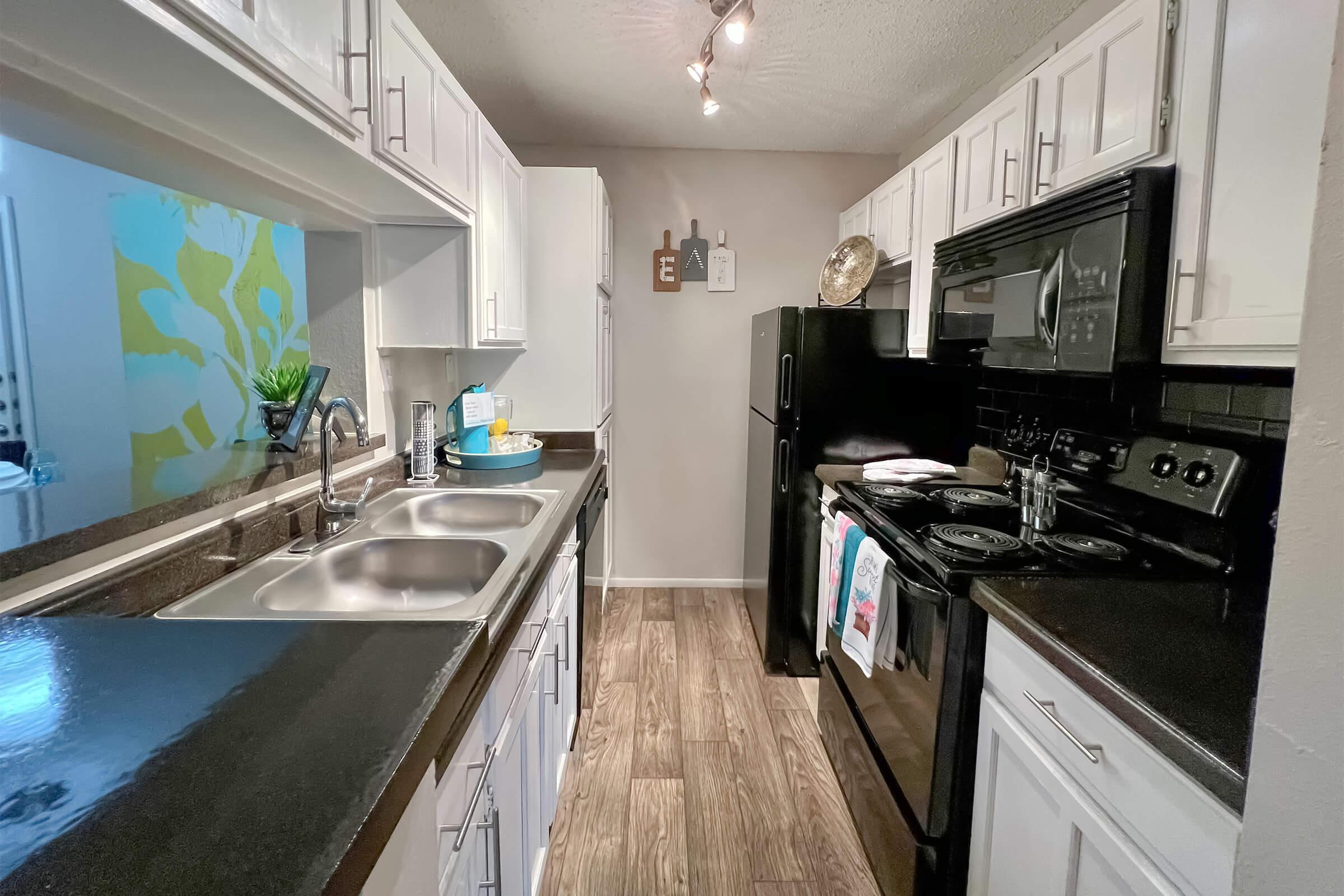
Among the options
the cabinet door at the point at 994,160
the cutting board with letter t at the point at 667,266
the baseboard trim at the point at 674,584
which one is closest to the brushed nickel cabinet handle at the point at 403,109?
the cabinet door at the point at 994,160

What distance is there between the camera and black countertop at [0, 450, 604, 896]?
0.47 m

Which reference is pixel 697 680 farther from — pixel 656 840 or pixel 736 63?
pixel 736 63

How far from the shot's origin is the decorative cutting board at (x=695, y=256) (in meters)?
3.47

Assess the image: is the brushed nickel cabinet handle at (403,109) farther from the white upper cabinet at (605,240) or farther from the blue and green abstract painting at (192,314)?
the white upper cabinet at (605,240)

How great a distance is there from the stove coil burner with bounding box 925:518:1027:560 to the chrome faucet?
132 centimetres

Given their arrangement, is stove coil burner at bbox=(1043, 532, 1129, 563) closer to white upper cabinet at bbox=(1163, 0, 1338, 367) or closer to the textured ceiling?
white upper cabinet at bbox=(1163, 0, 1338, 367)

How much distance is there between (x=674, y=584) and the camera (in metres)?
3.75

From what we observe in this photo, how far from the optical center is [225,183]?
137 centimetres

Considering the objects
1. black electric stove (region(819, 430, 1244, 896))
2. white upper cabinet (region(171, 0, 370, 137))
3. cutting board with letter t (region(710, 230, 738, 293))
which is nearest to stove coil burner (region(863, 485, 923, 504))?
black electric stove (region(819, 430, 1244, 896))

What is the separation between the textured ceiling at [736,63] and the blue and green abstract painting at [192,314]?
1.01 m

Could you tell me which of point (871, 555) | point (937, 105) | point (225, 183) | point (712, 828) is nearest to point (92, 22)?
point (225, 183)

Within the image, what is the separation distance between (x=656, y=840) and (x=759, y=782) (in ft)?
1.37

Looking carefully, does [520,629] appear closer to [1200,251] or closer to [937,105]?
[1200,251]

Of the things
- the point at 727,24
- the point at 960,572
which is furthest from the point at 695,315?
the point at 960,572
